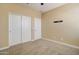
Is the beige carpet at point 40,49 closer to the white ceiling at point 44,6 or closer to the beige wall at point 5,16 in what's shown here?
the beige wall at point 5,16

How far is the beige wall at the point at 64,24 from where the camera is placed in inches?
88.2

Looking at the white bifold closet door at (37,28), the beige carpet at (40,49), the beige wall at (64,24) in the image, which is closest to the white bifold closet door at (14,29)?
the beige carpet at (40,49)

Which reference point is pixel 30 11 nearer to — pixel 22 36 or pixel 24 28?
pixel 24 28

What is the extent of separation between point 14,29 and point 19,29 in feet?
0.35

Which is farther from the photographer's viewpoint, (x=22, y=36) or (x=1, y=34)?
(x=22, y=36)

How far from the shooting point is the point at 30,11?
2354mm

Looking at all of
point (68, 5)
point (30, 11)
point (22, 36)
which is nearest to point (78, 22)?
point (68, 5)

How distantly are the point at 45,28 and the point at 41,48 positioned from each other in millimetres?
473

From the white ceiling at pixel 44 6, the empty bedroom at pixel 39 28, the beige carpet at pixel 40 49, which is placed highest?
the white ceiling at pixel 44 6

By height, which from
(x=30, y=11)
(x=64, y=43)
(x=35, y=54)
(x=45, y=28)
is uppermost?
(x=30, y=11)

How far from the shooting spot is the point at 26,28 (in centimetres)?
238

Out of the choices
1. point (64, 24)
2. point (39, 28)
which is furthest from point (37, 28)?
point (64, 24)

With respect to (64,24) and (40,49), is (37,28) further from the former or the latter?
(64,24)

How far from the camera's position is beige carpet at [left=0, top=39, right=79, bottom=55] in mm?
2213
